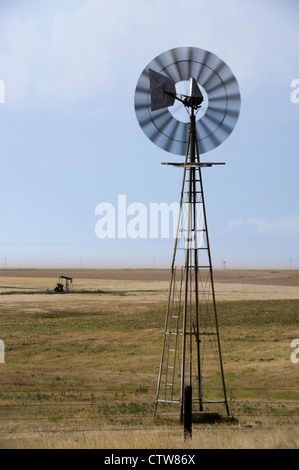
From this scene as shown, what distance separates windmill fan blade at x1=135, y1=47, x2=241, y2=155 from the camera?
14906mm

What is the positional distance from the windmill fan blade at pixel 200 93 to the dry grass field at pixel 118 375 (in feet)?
24.4

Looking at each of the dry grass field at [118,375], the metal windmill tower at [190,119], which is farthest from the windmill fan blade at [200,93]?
the dry grass field at [118,375]

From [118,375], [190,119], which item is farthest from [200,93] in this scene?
[118,375]

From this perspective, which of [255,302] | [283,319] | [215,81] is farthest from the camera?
[255,302]

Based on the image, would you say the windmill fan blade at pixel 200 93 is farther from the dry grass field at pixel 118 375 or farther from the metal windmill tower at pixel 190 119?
the dry grass field at pixel 118 375

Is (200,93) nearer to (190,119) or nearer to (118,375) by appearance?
(190,119)

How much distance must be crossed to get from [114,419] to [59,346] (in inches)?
811

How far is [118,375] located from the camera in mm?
25969

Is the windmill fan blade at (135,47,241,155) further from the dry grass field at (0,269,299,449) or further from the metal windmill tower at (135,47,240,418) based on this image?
the dry grass field at (0,269,299,449)

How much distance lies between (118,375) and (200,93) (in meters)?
15.5
